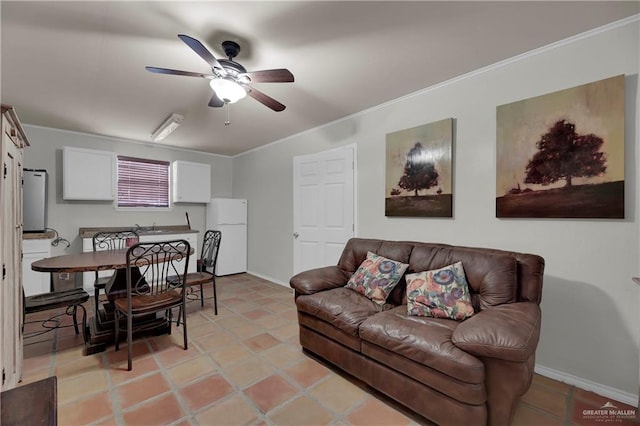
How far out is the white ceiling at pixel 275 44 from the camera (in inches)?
67.5

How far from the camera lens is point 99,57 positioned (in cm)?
222

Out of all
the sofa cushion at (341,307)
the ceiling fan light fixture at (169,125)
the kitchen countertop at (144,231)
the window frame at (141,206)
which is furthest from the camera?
the window frame at (141,206)

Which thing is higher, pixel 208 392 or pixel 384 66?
pixel 384 66

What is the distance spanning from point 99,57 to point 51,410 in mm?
2504

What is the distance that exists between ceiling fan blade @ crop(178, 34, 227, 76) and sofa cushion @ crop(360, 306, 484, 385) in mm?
2059

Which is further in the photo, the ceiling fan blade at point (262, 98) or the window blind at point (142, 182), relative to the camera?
the window blind at point (142, 182)

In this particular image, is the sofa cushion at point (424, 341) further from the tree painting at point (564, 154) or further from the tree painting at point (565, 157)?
the tree painting at point (565, 157)

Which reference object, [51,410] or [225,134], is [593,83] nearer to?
[51,410]

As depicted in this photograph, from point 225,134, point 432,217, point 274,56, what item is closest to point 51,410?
point 274,56

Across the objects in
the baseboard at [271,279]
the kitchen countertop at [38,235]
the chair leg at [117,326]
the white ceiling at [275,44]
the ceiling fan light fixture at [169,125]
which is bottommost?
the baseboard at [271,279]

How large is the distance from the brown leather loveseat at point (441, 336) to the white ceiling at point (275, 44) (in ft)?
5.27

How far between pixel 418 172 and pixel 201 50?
2.20 m

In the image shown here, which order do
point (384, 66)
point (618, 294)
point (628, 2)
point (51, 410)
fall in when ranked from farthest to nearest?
point (384, 66), point (618, 294), point (628, 2), point (51, 410)

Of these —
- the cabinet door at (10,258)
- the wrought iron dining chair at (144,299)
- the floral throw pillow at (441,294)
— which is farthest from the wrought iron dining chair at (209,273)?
the floral throw pillow at (441,294)
